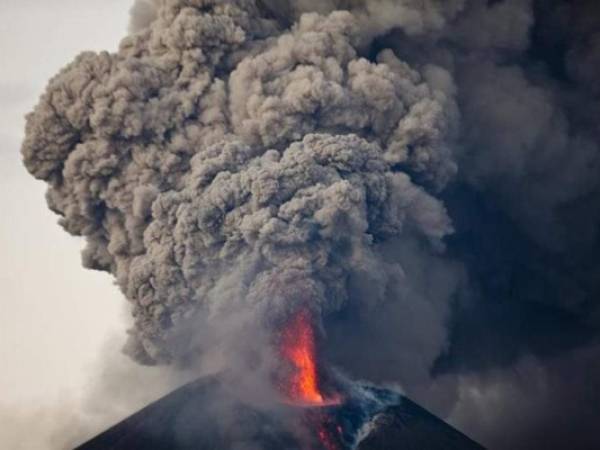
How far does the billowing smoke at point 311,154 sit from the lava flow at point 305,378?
2.36ft

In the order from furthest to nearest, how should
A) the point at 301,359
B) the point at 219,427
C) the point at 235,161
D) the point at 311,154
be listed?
the point at 219,427
the point at 301,359
the point at 235,161
the point at 311,154

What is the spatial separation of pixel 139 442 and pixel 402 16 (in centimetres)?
1196

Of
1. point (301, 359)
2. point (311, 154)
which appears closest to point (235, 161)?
point (311, 154)

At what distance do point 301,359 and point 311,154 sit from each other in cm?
487

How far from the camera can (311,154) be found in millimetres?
25703

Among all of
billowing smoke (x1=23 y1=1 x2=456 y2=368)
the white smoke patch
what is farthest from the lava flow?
the white smoke patch

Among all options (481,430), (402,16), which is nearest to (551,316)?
(481,430)

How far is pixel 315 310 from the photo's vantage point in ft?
83.8

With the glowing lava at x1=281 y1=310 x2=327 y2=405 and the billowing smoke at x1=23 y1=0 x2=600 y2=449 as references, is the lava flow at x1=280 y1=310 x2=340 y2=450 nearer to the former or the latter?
the glowing lava at x1=281 y1=310 x2=327 y2=405

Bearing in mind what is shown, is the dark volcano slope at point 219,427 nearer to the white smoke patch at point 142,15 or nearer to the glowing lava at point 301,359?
the glowing lava at point 301,359

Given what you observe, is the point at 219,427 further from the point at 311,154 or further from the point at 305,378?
the point at 311,154

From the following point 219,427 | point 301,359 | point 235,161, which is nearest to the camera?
point 235,161

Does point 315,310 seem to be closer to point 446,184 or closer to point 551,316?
point 446,184

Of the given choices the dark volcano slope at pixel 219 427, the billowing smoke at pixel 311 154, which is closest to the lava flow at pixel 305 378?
the dark volcano slope at pixel 219 427
